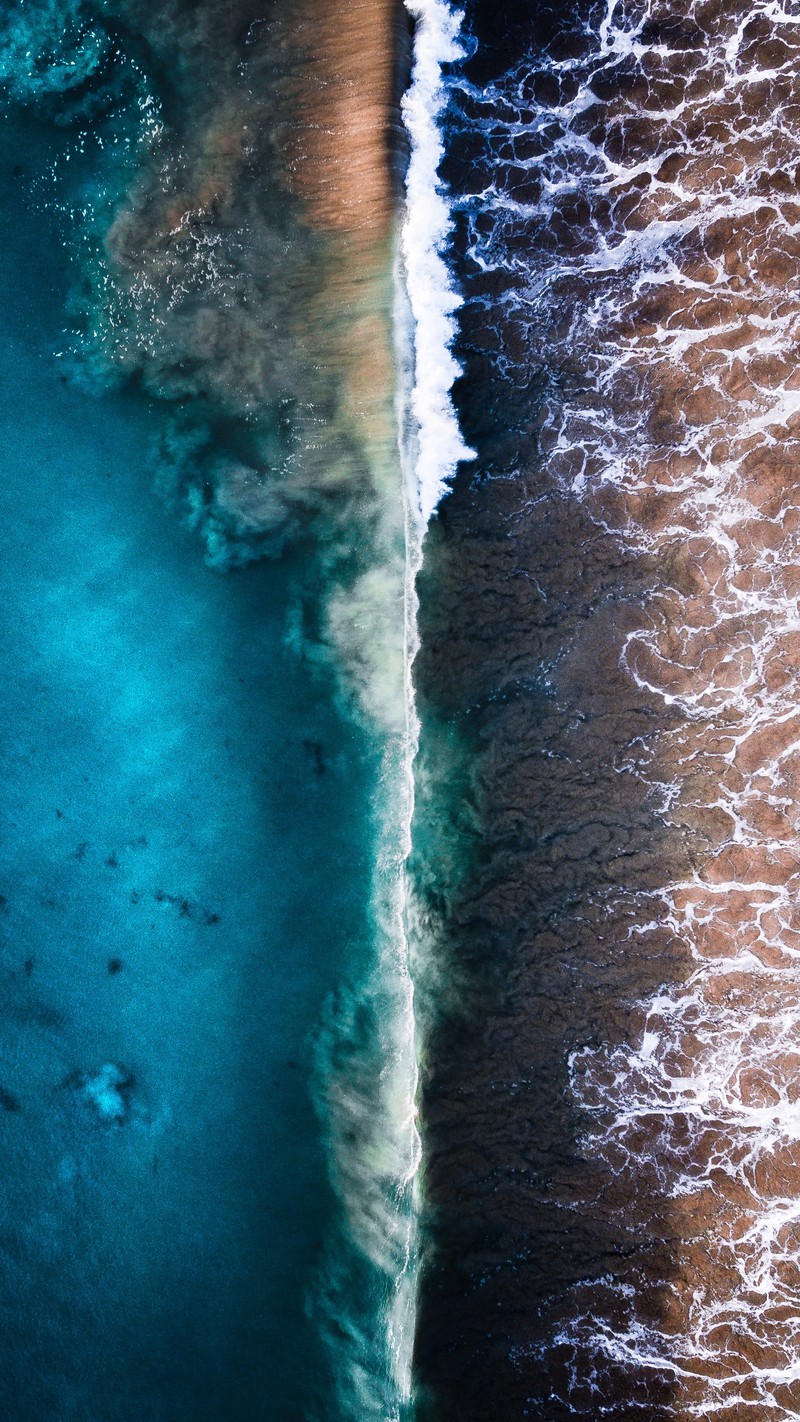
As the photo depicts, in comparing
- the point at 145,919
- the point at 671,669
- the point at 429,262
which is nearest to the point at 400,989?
the point at 145,919

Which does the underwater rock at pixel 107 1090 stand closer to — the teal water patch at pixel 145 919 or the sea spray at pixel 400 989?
the teal water patch at pixel 145 919

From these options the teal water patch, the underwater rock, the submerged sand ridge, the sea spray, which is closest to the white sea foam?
the sea spray

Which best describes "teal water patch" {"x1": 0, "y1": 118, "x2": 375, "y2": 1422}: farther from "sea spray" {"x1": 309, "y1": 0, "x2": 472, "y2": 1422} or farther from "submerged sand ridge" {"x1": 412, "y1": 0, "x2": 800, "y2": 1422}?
"submerged sand ridge" {"x1": 412, "y1": 0, "x2": 800, "y2": 1422}

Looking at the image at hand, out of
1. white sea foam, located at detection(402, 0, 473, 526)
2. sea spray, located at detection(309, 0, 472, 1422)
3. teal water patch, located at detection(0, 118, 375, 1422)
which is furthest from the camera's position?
white sea foam, located at detection(402, 0, 473, 526)

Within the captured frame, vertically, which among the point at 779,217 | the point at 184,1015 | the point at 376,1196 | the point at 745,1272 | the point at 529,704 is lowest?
the point at 745,1272

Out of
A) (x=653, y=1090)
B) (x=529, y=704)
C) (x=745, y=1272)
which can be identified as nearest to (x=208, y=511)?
(x=529, y=704)

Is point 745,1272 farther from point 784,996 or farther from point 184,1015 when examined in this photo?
point 184,1015
